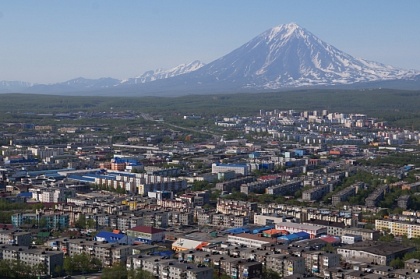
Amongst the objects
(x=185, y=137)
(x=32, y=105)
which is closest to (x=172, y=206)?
(x=185, y=137)

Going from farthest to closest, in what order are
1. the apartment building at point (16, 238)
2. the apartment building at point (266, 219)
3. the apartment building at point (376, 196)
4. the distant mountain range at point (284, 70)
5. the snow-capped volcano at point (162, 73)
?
the snow-capped volcano at point (162, 73), the distant mountain range at point (284, 70), the apartment building at point (376, 196), the apartment building at point (266, 219), the apartment building at point (16, 238)

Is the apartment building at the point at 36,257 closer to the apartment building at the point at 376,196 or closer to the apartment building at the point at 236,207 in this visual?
the apartment building at the point at 236,207

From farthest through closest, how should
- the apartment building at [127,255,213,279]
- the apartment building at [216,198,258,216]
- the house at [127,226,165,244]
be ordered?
the apartment building at [216,198,258,216] → the house at [127,226,165,244] → the apartment building at [127,255,213,279]

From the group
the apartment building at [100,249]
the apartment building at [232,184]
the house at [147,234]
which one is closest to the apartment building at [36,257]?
the apartment building at [100,249]

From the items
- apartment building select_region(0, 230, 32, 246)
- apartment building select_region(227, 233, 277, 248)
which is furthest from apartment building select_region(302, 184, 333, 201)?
apartment building select_region(0, 230, 32, 246)

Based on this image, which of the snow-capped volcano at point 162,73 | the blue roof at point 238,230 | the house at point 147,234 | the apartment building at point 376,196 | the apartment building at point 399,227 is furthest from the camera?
the snow-capped volcano at point 162,73

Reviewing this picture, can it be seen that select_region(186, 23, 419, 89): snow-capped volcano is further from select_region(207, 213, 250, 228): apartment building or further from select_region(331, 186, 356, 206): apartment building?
select_region(207, 213, 250, 228): apartment building

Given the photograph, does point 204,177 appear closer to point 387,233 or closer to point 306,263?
point 387,233
